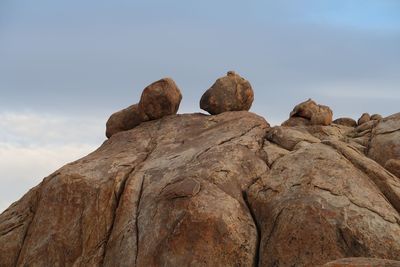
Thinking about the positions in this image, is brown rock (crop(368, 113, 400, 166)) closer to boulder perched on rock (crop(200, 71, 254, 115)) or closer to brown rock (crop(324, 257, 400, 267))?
boulder perched on rock (crop(200, 71, 254, 115))

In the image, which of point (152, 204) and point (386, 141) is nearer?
point (152, 204)

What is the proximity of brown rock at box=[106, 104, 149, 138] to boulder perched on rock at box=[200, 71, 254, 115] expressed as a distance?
14.4 feet

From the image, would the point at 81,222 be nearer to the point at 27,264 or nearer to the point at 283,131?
the point at 27,264

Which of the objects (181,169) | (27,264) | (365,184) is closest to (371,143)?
(365,184)

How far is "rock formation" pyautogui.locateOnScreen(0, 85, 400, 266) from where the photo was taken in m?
19.5

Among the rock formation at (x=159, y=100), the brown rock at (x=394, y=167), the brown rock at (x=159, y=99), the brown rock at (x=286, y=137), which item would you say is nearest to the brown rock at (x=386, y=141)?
the brown rock at (x=394, y=167)

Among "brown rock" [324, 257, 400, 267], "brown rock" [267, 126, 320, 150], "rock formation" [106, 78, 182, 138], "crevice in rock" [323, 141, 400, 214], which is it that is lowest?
"crevice in rock" [323, 141, 400, 214]

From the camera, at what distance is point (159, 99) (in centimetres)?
3153

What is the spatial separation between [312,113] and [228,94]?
63.4 ft

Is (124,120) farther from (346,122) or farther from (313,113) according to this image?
(346,122)

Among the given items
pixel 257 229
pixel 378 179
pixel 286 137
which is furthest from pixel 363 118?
pixel 257 229

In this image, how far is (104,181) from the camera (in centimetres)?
2528

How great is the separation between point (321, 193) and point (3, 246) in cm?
1569

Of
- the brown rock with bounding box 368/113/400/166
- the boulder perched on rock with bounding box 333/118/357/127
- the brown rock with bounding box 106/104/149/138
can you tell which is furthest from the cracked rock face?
the boulder perched on rock with bounding box 333/118/357/127
